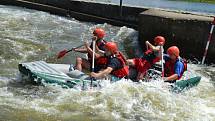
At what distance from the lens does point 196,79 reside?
30.6ft

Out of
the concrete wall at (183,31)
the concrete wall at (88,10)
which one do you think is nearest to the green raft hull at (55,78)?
the concrete wall at (183,31)

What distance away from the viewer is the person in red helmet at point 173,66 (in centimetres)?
913

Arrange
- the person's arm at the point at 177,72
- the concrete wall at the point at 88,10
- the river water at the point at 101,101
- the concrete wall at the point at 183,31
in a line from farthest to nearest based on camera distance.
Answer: the concrete wall at the point at 88,10 → the concrete wall at the point at 183,31 → the person's arm at the point at 177,72 → the river water at the point at 101,101

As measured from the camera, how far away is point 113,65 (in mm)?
8852

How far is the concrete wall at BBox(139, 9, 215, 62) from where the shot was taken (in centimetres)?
1294

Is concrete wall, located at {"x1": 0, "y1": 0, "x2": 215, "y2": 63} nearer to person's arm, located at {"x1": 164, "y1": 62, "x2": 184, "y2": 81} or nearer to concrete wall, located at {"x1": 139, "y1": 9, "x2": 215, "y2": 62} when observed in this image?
concrete wall, located at {"x1": 139, "y1": 9, "x2": 215, "y2": 62}

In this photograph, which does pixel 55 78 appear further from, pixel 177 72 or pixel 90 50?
pixel 177 72

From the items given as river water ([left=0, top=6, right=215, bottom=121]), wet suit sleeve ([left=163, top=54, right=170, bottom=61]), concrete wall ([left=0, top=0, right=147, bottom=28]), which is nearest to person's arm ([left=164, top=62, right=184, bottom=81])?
river water ([left=0, top=6, right=215, bottom=121])

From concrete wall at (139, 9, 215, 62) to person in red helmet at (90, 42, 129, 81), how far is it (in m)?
4.55

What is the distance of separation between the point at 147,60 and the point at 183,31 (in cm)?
417

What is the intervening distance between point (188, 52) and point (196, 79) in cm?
394

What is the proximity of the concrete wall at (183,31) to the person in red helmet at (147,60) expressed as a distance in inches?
145

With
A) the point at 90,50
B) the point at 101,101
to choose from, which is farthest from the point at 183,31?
the point at 101,101

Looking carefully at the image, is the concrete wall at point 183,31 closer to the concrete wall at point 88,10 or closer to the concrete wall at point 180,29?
the concrete wall at point 180,29
